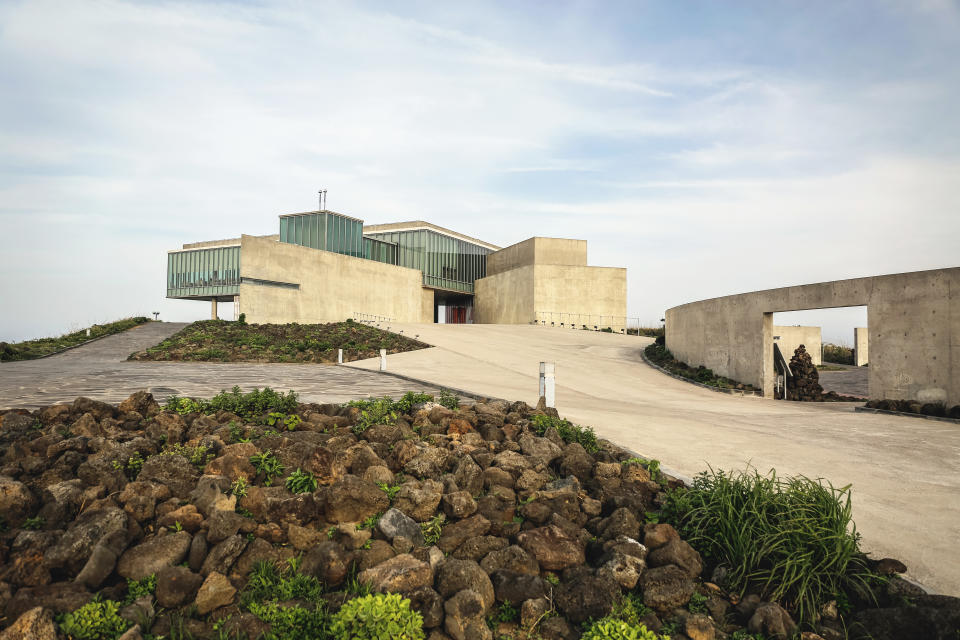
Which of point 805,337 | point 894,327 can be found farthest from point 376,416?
point 805,337

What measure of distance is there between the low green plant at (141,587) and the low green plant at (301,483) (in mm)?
989

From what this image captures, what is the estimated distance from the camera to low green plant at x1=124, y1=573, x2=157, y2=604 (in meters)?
2.85

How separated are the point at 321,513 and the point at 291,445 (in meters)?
1.01

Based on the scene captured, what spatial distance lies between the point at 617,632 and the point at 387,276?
3820cm

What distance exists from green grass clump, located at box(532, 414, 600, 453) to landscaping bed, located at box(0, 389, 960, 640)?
672 mm

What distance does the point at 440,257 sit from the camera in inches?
1945

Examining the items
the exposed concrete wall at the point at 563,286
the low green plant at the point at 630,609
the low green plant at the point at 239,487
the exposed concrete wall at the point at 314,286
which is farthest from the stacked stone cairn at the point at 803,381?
the exposed concrete wall at the point at 314,286

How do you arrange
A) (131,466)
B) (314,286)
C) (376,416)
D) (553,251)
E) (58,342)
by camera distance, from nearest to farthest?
(131,466) → (376,416) → (58,342) → (314,286) → (553,251)

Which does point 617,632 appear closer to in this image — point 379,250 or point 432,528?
point 432,528

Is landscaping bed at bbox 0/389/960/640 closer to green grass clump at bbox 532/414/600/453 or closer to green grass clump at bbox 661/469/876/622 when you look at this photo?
green grass clump at bbox 661/469/876/622

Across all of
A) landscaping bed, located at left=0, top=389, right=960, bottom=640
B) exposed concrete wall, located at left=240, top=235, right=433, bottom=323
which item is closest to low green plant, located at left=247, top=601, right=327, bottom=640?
landscaping bed, located at left=0, top=389, right=960, bottom=640

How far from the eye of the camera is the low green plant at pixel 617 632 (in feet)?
8.40

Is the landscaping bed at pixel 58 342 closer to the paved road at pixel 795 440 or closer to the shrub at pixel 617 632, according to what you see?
the paved road at pixel 795 440

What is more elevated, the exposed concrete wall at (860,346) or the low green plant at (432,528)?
the exposed concrete wall at (860,346)
